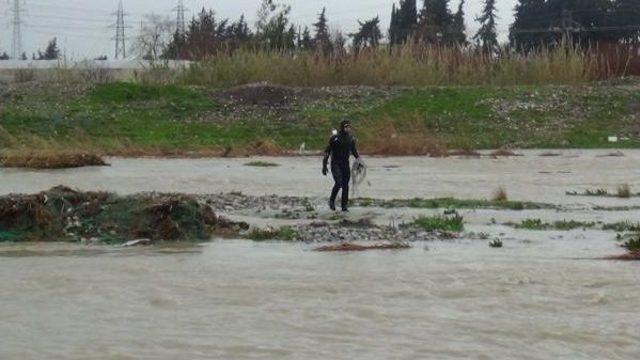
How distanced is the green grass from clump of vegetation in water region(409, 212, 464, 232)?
2.65 meters

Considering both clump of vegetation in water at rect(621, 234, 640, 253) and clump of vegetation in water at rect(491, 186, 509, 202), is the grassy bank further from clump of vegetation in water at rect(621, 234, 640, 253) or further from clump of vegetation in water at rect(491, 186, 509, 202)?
clump of vegetation in water at rect(621, 234, 640, 253)

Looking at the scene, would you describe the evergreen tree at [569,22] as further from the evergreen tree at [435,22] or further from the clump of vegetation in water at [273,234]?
the clump of vegetation in water at [273,234]

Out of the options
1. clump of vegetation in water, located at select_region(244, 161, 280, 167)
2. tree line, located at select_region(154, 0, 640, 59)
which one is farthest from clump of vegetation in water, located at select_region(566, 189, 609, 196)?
tree line, located at select_region(154, 0, 640, 59)

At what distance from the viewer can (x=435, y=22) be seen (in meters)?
87.5

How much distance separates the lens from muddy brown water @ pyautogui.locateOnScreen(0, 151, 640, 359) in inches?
385

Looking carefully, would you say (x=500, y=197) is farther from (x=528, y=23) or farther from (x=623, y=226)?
(x=528, y=23)

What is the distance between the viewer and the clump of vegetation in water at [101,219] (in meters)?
16.6

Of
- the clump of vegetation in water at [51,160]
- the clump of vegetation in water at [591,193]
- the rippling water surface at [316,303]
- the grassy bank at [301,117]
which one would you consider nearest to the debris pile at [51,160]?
the clump of vegetation in water at [51,160]

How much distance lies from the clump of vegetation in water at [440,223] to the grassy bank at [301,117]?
21.0 meters

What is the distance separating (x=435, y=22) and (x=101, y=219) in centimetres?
7294

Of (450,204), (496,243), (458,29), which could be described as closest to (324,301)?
(496,243)

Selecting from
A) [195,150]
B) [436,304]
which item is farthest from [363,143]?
[436,304]

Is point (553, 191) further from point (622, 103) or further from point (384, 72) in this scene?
point (384, 72)

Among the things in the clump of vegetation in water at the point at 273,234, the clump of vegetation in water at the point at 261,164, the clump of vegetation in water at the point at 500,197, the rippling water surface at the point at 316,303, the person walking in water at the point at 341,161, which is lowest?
the rippling water surface at the point at 316,303
